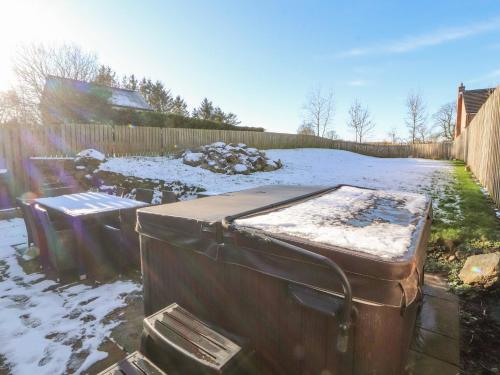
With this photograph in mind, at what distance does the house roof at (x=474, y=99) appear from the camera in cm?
1969

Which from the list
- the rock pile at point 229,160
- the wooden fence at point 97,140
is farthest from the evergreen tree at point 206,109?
the rock pile at point 229,160

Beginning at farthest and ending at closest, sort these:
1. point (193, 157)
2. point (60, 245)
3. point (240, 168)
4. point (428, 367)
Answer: point (193, 157) < point (240, 168) < point (60, 245) < point (428, 367)

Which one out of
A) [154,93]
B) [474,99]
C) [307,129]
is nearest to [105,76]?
[154,93]

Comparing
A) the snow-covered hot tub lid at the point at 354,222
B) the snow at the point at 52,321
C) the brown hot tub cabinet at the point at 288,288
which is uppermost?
the snow-covered hot tub lid at the point at 354,222

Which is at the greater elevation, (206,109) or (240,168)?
(206,109)

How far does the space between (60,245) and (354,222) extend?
316 centimetres

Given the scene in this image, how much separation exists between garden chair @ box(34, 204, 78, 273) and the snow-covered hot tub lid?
249 centimetres

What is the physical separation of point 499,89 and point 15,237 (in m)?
9.51

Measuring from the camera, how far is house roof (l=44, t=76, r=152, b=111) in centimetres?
1303

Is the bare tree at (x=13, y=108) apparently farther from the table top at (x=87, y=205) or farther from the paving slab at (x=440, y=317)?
the paving slab at (x=440, y=317)

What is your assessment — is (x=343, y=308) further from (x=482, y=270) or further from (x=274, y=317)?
(x=482, y=270)

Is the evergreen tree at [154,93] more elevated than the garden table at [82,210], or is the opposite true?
the evergreen tree at [154,93]

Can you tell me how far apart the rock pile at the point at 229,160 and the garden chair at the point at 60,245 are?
6877mm

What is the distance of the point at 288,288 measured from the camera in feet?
4.51
